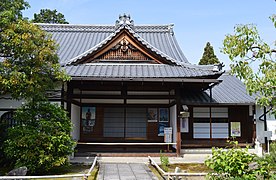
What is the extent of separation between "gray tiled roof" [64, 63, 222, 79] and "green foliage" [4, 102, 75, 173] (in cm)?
251

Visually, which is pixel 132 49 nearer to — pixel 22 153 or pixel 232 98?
pixel 232 98

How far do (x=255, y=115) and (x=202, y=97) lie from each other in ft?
11.1

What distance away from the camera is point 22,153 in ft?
30.4

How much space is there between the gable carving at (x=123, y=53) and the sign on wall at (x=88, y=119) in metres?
2.99

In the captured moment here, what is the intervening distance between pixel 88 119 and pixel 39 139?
238 inches

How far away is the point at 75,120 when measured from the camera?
Answer: 13.9 meters

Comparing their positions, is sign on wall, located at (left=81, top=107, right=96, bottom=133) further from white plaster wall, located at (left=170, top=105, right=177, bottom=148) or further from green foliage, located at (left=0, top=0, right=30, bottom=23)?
green foliage, located at (left=0, top=0, right=30, bottom=23)

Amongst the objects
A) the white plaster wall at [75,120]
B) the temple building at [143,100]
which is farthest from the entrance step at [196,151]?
the white plaster wall at [75,120]

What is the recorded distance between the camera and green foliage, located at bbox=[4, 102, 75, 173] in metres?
9.24

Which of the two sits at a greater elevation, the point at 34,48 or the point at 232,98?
the point at 34,48

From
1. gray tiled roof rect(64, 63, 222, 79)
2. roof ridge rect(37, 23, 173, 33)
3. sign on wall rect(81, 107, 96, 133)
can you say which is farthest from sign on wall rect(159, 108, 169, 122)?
roof ridge rect(37, 23, 173, 33)

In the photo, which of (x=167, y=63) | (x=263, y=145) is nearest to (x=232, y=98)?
(x=263, y=145)

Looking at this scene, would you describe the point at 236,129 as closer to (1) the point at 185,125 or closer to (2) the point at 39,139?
(1) the point at 185,125

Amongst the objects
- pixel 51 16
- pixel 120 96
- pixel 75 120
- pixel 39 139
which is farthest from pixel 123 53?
pixel 51 16
